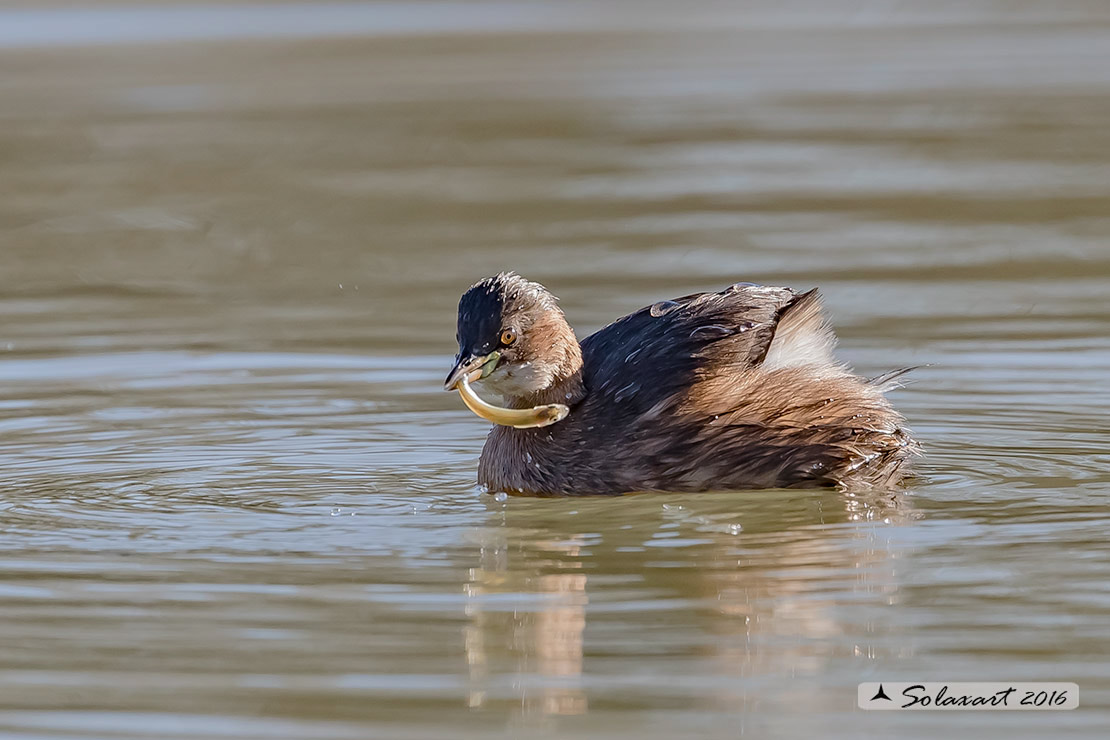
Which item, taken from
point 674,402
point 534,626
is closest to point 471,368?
point 674,402

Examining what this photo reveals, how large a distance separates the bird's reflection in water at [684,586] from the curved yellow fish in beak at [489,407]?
29cm

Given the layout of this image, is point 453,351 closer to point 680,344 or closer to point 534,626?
point 680,344

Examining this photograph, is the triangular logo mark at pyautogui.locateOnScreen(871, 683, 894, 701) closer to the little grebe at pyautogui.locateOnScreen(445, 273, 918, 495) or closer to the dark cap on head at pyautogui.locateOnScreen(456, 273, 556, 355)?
the little grebe at pyautogui.locateOnScreen(445, 273, 918, 495)

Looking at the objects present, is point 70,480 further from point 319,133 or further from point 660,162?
point 319,133

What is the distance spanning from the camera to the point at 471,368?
6914mm

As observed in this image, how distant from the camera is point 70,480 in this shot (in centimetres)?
721

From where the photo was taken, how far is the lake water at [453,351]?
5.05m

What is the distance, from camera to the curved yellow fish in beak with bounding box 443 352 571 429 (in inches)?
269

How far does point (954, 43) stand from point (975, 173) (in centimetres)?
694

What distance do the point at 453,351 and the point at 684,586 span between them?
3.99 meters

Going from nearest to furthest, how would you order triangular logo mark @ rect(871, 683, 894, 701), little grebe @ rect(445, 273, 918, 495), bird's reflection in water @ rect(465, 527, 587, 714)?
triangular logo mark @ rect(871, 683, 894, 701) → bird's reflection in water @ rect(465, 527, 587, 714) → little grebe @ rect(445, 273, 918, 495)

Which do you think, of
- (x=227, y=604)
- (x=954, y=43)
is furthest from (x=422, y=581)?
(x=954, y=43)

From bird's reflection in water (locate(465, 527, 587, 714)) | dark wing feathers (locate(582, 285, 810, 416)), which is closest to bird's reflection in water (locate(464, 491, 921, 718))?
bird's reflection in water (locate(465, 527, 587, 714))

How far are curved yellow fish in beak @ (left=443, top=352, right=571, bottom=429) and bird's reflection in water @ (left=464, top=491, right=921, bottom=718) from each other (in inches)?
11.4
